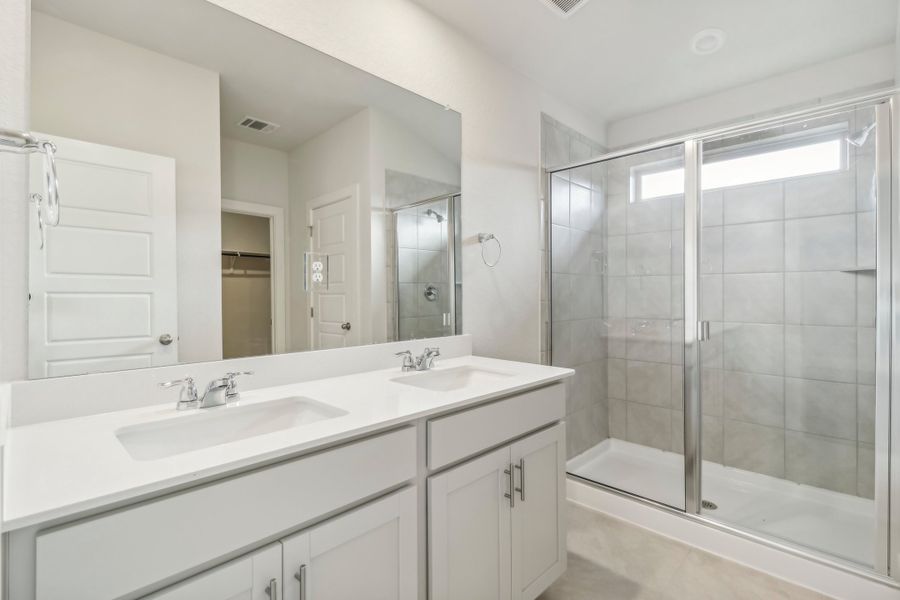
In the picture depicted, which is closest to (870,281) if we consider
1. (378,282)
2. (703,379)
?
(703,379)

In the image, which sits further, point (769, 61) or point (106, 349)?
point (769, 61)

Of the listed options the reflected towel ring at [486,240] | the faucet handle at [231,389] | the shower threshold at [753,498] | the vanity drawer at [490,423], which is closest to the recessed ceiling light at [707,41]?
the reflected towel ring at [486,240]

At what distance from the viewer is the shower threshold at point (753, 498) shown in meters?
1.78

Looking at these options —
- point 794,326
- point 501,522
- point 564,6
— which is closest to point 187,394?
point 501,522

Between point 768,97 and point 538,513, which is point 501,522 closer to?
point 538,513

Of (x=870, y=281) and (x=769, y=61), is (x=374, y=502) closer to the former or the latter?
(x=870, y=281)

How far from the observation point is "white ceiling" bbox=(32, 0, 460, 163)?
1136 millimetres

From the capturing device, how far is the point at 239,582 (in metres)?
0.79

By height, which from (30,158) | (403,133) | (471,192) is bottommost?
(30,158)

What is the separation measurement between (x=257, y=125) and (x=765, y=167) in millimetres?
2487

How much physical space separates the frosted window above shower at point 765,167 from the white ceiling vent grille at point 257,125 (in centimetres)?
201

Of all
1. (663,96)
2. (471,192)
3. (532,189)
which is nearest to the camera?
(471,192)

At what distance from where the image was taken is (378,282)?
174 cm

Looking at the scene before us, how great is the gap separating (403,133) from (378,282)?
0.69 m
